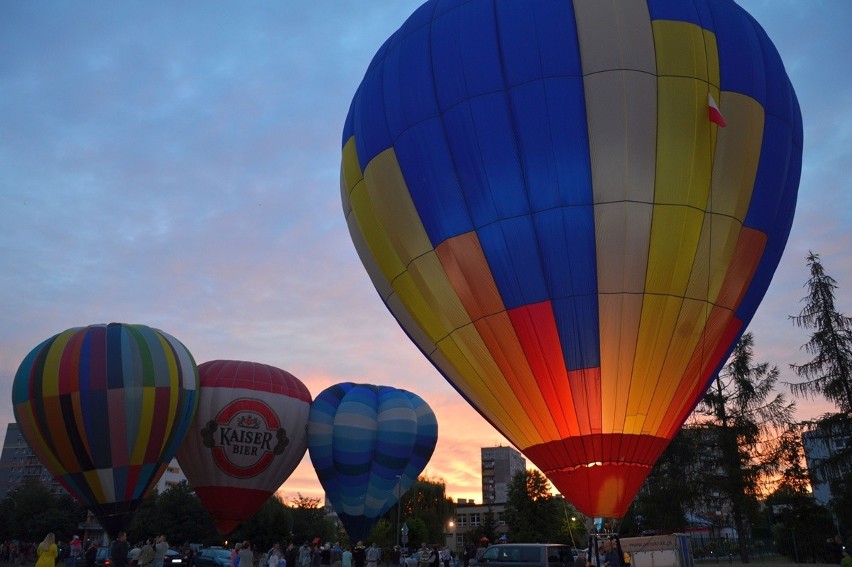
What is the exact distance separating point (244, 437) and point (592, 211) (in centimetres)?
1496

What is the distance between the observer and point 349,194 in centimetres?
1262

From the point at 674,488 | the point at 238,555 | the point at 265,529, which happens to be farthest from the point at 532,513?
the point at 238,555

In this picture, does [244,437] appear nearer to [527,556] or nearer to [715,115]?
[527,556]

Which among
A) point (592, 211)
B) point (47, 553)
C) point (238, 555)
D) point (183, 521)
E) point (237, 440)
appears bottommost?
point (238, 555)

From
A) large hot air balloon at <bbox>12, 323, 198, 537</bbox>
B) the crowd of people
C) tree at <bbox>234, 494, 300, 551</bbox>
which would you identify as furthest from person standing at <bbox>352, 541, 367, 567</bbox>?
tree at <bbox>234, 494, 300, 551</bbox>

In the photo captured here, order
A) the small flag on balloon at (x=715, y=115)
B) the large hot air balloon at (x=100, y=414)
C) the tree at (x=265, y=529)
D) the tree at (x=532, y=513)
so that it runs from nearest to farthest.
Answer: the small flag on balloon at (x=715, y=115), the large hot air balloon at (x=100, y=414), the tree at (x=265, y=529), the tree at (x=532, y=513)

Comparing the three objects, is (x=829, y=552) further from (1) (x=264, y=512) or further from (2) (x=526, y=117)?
(1) (x=264, y=512)

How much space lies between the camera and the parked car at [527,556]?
12109 mm

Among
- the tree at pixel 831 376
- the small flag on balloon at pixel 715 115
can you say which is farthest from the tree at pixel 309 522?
the small flag on balloon at pixel 715 115

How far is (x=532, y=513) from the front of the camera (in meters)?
38.0

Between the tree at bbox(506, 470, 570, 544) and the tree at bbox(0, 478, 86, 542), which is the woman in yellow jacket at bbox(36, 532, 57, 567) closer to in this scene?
the tree at bbox(506, 470, 570, 544)

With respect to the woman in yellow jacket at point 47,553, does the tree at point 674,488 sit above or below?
above

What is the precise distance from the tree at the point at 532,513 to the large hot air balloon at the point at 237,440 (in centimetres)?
1995

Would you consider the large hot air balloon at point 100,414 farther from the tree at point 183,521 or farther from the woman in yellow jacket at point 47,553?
the tree at point 183,521
